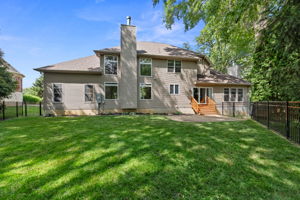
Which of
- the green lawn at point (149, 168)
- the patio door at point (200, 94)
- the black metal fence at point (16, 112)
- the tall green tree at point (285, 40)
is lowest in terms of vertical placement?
the green lawn at point (149, 168)

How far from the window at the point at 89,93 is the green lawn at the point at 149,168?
7413 millimetres

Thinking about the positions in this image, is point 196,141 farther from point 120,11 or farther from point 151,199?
point 120,11

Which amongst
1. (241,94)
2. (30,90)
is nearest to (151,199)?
(241,94)

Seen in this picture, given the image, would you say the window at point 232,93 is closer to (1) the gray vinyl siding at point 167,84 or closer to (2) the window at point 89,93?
(1) the gray vinyl siding at point 167,84

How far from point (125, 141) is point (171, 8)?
32.0ft

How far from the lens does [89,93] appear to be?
12008 mm

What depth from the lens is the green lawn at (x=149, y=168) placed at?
226 centimetres

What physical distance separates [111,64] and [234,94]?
12.3 meters

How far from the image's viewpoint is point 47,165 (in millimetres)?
3119

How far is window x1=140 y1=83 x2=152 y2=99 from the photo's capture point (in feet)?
41.5

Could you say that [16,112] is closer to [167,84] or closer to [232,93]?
[167,84]

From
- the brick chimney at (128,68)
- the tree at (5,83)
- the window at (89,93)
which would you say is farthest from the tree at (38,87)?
the brick chimney at (128,68)

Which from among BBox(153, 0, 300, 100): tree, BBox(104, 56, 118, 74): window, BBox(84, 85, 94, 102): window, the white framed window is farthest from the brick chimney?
the white framed window

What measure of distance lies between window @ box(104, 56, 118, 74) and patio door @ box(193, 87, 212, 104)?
25.6 ft
